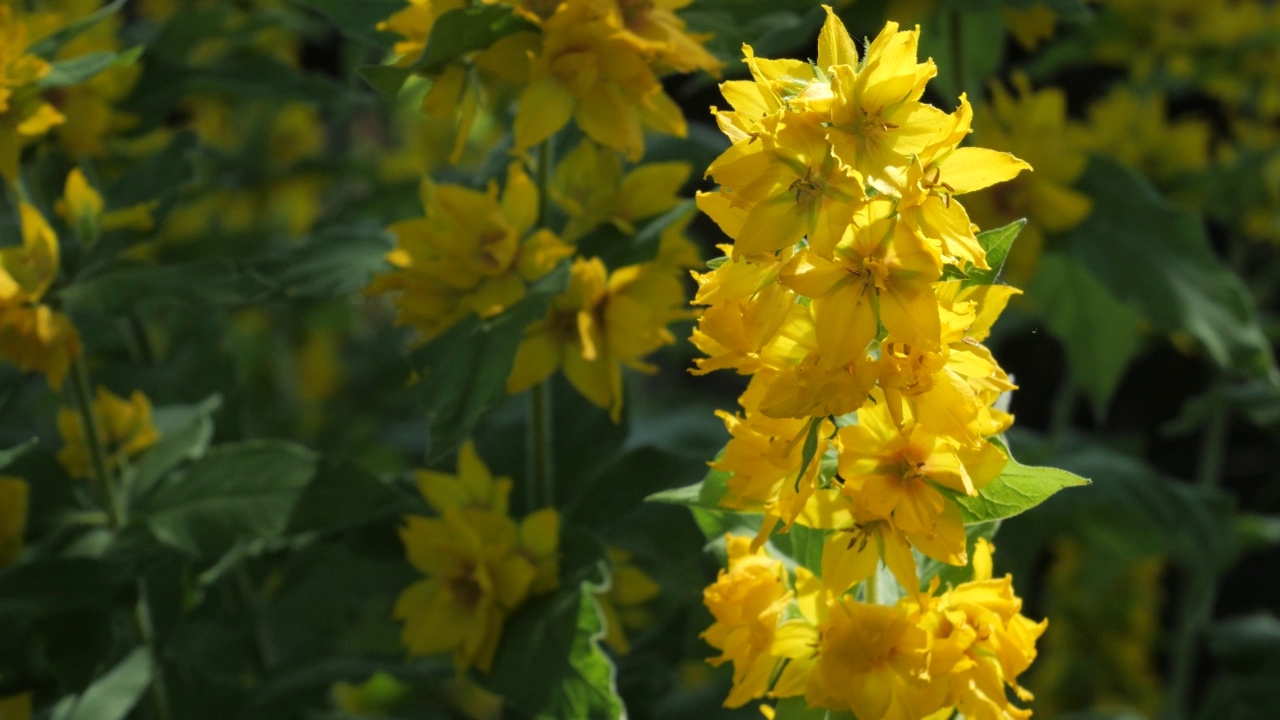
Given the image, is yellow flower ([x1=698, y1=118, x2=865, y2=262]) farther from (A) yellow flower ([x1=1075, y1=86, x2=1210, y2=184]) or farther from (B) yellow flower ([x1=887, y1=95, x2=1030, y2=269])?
(A) yellow flower ([x1=1075, y1=86, x2=1210, y2=184])

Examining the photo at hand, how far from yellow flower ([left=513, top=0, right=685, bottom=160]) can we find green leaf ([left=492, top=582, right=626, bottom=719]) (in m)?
0.31

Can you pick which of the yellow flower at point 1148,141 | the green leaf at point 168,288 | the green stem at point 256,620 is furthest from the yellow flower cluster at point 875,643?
the yellow flower at point 1148,141

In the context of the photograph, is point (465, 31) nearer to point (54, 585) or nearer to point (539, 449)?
point (539, 449)

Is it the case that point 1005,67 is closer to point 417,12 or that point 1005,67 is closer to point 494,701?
point 494,701

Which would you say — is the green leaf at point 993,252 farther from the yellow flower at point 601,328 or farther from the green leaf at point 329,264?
the green leaf at point 329,264

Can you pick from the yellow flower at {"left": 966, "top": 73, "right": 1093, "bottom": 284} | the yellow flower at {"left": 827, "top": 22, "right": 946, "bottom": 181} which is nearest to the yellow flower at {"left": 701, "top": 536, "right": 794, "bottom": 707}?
the yellow flower at {"left": 827, "top": 22, "right": 946, "bottom": 181}

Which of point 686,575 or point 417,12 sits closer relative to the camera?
point 417,12

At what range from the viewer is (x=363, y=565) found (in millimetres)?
1146

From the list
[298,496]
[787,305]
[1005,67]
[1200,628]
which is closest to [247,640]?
[298,496]

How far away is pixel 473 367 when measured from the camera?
86 centimetres

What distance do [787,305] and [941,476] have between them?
0.12m

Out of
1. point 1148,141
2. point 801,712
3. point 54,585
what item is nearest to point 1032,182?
point 1148,141

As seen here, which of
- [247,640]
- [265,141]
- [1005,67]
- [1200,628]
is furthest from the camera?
[1005,67]

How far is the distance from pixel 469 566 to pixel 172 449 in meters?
0.28
